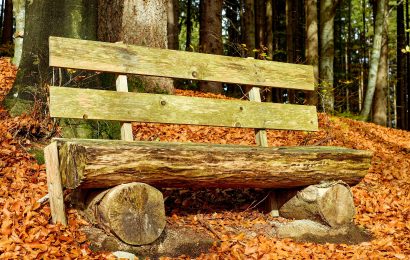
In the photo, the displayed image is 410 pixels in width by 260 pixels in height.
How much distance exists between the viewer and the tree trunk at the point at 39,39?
17.7 feet

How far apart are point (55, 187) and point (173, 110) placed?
53.3 inches

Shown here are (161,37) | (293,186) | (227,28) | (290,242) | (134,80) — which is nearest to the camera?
(290,242)

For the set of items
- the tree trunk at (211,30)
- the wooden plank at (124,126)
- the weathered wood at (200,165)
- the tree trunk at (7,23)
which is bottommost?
the weathered wood at (200,165)

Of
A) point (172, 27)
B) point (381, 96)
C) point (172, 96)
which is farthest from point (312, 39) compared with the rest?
point (172, 96)

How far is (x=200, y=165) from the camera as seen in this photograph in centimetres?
366

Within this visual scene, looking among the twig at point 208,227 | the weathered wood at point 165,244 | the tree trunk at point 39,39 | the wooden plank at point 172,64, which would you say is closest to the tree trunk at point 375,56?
the wooden plank at point 172,64

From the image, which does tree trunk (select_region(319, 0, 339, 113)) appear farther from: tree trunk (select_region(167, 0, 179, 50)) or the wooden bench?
the wooden bench

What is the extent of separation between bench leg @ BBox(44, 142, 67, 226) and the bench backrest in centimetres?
35

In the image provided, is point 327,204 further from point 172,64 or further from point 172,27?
point 172,27

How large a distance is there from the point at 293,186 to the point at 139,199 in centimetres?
183

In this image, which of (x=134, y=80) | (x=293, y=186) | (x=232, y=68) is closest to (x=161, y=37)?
(x=134, y=80)

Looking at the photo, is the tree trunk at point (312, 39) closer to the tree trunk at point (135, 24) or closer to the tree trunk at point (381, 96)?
the tree trunk at point (381, 96)

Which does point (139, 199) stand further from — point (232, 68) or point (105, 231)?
point (232, 68)

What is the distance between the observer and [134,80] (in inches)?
234
